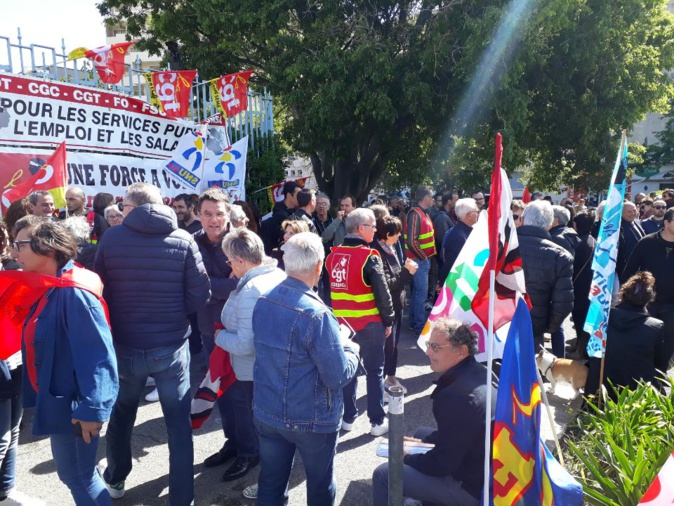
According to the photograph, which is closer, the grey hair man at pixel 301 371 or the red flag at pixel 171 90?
the grey hair man at pixel 301 371

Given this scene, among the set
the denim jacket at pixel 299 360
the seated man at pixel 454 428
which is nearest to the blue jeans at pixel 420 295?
the seated man at pixel 454 428

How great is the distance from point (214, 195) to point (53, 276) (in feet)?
5.54

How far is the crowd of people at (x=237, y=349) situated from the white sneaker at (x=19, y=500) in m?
0.02

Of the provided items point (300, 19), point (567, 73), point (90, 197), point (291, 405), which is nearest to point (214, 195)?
point (291, 405)

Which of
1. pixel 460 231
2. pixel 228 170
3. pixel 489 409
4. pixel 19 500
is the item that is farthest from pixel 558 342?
pixel 19 500

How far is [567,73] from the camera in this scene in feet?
43.7

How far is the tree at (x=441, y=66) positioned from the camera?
1183 centimetres

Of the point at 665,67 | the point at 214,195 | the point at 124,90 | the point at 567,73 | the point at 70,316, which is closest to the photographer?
the point at 70,316

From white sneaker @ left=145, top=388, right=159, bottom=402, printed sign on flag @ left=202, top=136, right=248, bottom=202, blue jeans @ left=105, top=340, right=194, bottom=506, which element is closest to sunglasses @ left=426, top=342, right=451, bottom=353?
blue jeans @ left=105, top=340, right=194, bottom=506

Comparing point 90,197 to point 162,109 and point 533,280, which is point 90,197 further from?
point 533,280

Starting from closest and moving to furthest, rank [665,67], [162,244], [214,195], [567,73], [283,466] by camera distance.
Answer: [283,466] < [162,244] < [214,195] < [567,73] < [665,67]

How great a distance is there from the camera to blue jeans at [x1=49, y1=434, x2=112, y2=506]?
276 centimetres

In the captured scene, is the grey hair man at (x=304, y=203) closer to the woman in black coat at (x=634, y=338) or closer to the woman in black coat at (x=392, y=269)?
the woman in black coat at (x=392, y=269)

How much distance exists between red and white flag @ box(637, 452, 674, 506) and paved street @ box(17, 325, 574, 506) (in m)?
1.99
